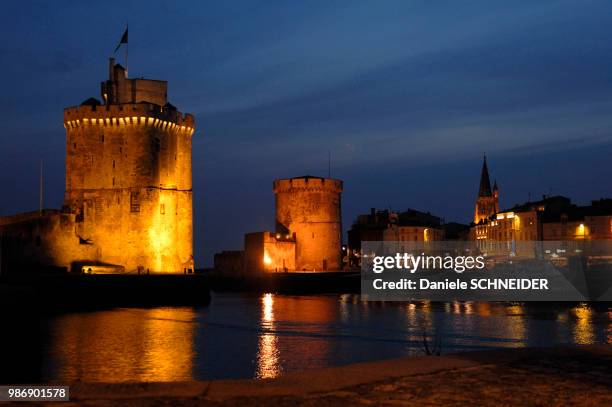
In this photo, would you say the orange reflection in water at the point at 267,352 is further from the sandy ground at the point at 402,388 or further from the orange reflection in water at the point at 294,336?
the sandy ground at the point at 402,388

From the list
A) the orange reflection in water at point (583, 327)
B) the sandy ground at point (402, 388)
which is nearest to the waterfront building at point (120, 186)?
the orange reflection in water at point (583, 327)

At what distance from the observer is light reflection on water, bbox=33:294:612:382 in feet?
39.3

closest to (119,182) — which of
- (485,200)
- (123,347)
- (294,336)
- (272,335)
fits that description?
(272,335)

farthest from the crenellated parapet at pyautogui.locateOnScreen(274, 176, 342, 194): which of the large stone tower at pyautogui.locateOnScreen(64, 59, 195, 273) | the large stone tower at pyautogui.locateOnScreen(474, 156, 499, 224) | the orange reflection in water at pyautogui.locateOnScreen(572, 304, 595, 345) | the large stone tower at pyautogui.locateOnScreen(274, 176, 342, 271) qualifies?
the large stone tower at pyautogui.locateOnScreen(474, 156, 499, 224)

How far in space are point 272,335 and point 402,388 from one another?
40.2 ft

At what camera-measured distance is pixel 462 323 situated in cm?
1970

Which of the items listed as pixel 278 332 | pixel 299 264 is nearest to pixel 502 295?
pixel 299 264

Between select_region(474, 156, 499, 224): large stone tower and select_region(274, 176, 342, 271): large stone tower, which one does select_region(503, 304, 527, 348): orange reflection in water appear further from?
A: select_region(474, 156, 499, 224): large stone tower

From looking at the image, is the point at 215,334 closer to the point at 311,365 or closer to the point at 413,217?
the point at 311,365

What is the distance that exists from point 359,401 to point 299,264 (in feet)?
124

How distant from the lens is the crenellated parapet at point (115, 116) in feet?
106

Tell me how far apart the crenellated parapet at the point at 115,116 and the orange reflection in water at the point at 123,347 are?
11.9 m

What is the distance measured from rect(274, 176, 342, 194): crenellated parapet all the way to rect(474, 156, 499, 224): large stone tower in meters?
44.7

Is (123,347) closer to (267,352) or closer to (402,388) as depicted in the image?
(267,352)
